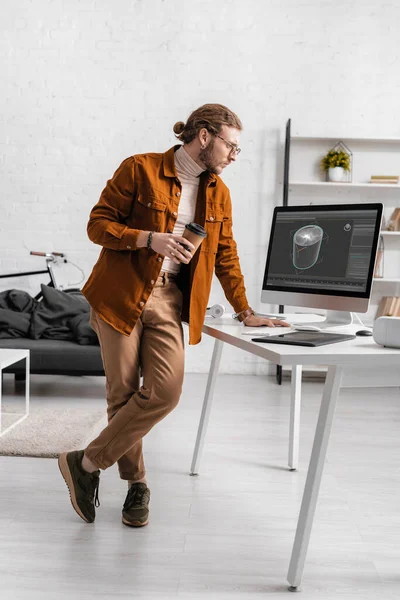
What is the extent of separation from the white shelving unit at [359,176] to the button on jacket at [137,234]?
3233mm

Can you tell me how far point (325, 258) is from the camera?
247 centimetres

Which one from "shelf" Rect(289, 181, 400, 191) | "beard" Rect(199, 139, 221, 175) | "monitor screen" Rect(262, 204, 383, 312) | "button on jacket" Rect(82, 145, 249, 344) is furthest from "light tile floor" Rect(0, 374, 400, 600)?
"shelf" Rect(289, 181, 400, 191)

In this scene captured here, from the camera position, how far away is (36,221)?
18.0 feet

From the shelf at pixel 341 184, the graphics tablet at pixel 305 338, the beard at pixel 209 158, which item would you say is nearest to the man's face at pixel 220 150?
the beard at pixel 209 158

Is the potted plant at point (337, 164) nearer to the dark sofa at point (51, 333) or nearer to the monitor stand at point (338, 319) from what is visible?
the dark sofa at point (51, 333)

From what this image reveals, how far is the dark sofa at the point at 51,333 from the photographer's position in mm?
4301

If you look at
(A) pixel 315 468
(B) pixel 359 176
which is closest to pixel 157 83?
(B) pixel 359 176

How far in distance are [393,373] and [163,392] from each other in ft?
2.31

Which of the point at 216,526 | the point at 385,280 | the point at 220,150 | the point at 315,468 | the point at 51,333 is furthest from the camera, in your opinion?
the point at 385,280

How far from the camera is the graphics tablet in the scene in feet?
6.19

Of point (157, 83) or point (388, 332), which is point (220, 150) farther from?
point (157, 83)

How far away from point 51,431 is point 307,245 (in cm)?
165

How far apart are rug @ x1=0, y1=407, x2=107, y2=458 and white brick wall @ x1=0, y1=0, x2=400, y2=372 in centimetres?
193

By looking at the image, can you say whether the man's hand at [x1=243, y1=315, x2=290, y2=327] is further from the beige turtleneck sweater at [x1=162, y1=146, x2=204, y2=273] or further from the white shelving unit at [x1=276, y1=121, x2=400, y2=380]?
the white shelving unit at [x1=276, y1=121, x2=400, y2=380]
